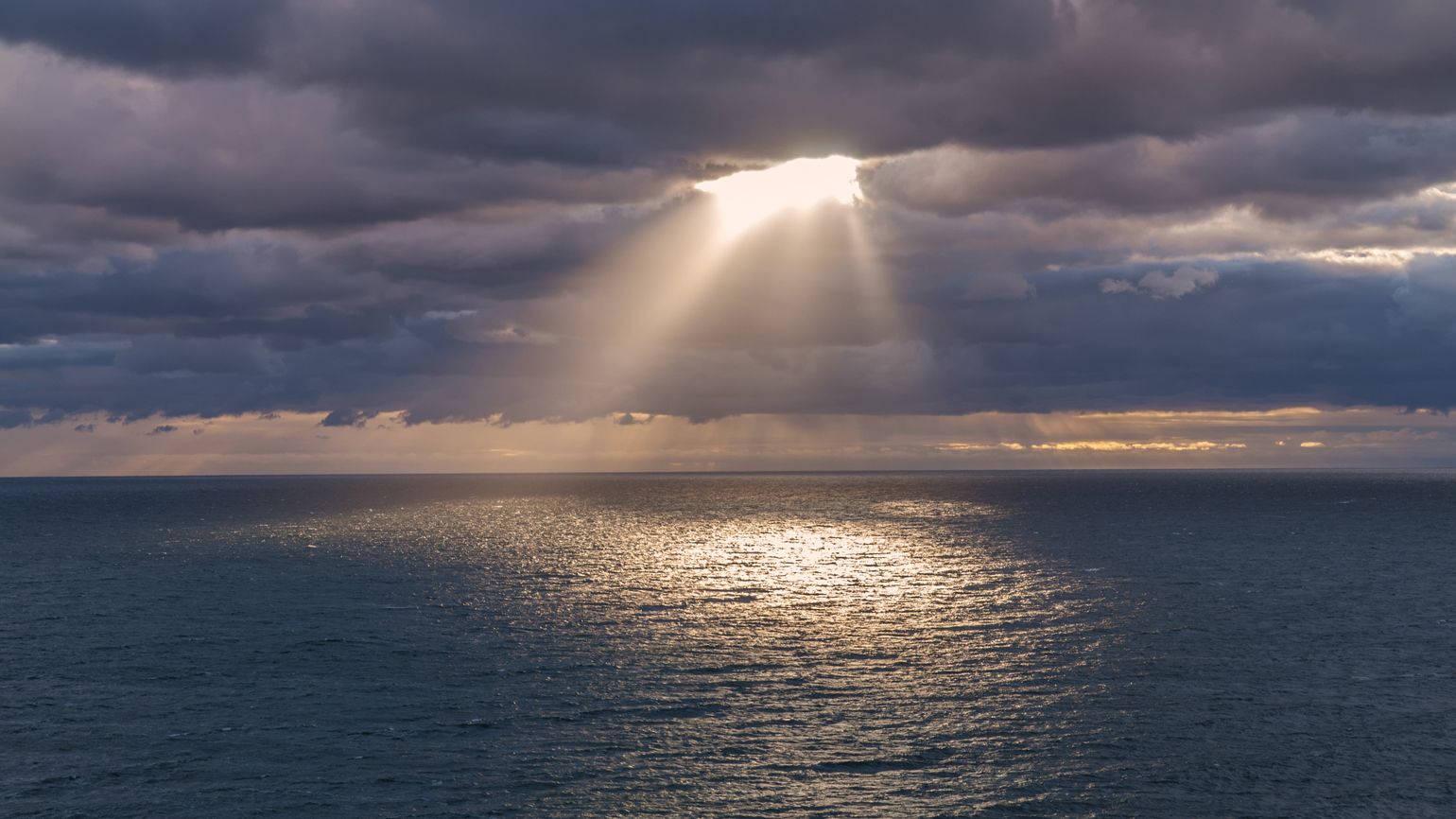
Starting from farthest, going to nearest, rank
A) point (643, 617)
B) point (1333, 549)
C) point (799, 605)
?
point (1333, 549), point (799, 605), point (643, 617)

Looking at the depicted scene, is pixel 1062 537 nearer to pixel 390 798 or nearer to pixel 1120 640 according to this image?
pixel 1120 640

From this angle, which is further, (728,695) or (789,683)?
(789,683)

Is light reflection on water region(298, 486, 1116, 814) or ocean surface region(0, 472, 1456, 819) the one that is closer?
ocean surface region(0, 472, 1456, 819)

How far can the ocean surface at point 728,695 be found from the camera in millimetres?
50594

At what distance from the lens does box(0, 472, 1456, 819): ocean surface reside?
5059 centimetres

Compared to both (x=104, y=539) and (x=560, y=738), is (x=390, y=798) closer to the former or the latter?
(x=560, y=738)

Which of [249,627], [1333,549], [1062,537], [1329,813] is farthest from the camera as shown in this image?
[1062,537]

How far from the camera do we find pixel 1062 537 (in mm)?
187000

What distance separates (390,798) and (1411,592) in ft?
337

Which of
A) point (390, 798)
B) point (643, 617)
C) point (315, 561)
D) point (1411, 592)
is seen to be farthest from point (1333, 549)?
point (390, 798)

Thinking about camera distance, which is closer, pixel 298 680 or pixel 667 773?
pixel 667 773

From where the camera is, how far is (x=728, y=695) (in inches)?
A: 2645

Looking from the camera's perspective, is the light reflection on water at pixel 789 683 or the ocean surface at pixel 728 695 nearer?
the ocean surface at pixel 728 695

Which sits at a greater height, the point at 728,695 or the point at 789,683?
the point at 728,695
